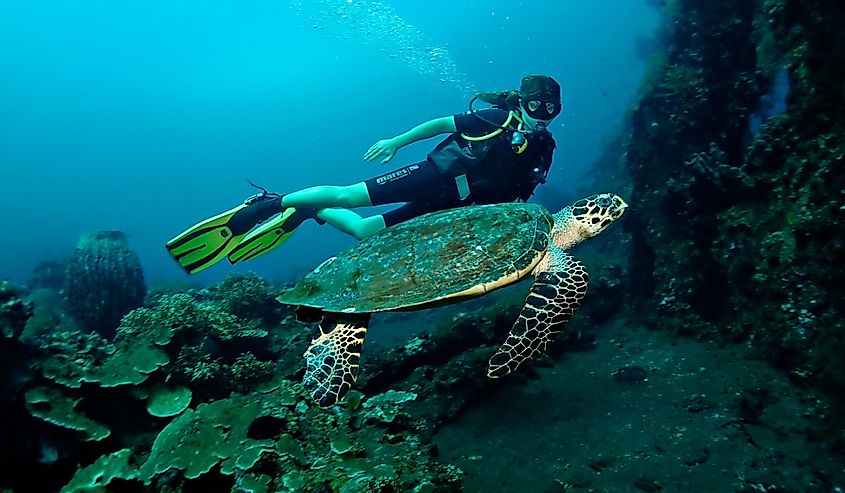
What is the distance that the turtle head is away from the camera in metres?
4.80

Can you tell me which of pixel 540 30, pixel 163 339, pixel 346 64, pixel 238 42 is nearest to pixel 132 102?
pixel 238 42

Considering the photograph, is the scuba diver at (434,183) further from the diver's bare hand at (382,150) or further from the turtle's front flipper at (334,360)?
the turtle's front flipper at (334,360)

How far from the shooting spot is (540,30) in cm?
10362

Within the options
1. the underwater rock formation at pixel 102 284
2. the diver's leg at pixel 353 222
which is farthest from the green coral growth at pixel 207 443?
the underwater rock formation at pixel 102 284

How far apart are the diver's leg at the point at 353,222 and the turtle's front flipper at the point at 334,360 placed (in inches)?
122

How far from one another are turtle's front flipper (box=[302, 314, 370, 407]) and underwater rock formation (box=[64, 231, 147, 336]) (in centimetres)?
800

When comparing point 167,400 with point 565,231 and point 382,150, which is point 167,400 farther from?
point 565,231

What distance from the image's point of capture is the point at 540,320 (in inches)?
146

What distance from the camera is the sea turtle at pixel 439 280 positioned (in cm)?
→ 370

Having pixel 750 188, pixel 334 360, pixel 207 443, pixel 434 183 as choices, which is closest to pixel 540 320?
pixel 334 360

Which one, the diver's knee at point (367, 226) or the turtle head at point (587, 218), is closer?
the turtle head at point (587, 218)

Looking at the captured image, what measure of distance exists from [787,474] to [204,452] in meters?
4.64

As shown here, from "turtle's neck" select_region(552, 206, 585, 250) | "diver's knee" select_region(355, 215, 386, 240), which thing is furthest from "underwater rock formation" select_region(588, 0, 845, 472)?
"diver's knee" select_region(355, 215, 386, 240)

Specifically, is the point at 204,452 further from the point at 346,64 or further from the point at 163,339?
the point at 346,64
